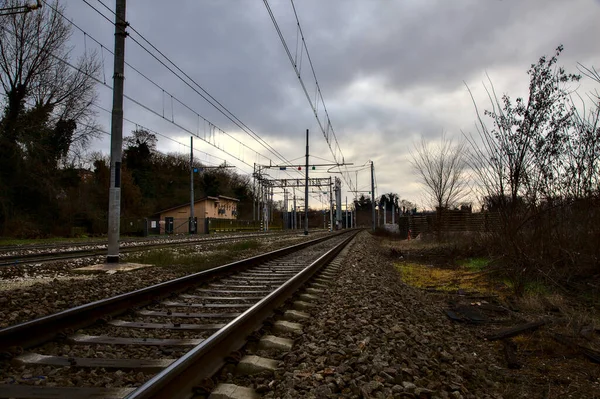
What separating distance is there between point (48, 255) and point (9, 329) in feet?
34.4

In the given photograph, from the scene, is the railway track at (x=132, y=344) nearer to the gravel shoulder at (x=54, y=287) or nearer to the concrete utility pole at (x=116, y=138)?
the gravel shoulder at (x=54, y=287)

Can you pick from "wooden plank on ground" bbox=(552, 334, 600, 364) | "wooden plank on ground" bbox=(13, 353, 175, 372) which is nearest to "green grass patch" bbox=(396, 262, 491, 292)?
"wooden plank on ground" bbox=(552, 334, 600, 364)

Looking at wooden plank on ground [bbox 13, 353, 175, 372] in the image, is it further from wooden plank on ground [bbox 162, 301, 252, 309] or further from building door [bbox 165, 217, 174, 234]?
building door [bbox 165, 217, 174, 234]

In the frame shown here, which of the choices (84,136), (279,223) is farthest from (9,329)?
(279,223)

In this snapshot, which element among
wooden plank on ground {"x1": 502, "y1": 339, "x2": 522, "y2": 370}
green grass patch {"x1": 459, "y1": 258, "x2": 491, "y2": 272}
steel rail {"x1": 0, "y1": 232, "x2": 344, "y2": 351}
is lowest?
wooden plank on ground {"x1": 502, "y1": 339, "x2": 522, "y2": 370}

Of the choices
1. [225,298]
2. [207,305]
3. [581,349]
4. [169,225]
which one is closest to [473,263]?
[581,349]

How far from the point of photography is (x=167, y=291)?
21.1 ft

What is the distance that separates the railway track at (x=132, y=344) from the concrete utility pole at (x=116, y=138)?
4951 millimetres

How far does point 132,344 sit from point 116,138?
799 cm

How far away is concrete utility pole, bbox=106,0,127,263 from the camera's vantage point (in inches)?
421

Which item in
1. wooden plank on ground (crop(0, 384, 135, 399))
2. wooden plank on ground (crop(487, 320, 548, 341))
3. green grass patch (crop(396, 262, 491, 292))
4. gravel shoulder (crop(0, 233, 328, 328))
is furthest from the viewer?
green grass patch (crop(396, 262, 491, 292))

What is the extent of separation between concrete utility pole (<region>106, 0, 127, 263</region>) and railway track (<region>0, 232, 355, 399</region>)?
4.95 metres

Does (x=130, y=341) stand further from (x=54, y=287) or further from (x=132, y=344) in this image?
(x=54, y=287)

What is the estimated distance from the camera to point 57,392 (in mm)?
2820
